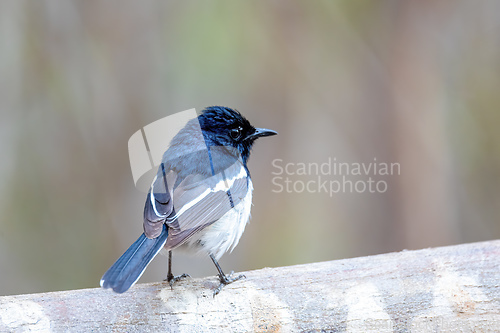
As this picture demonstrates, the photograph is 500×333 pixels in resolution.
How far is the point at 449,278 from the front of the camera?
2953 mm

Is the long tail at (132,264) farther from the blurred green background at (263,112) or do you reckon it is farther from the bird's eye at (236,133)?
the blurred green background at (263,112)

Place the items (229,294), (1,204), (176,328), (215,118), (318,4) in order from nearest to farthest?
(176,328) → (229,294) → (215,118) → (1,204) → (318,4)

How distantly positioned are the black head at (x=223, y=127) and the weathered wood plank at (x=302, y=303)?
1.15 meters

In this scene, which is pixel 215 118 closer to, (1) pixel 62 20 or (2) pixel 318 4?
(1) pixel 62 20

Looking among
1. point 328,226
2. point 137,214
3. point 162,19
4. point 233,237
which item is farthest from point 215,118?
point 328,226

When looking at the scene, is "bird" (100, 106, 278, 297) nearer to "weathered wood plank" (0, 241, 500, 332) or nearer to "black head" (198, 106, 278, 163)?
"black head" (198, 106, 278, 163)

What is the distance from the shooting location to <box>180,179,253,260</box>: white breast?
331cm

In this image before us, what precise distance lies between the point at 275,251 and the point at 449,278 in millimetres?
4055

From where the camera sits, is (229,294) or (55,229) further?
(55,229)

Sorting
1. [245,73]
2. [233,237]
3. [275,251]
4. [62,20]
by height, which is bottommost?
[275,251]

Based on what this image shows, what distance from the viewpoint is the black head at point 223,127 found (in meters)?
3.83

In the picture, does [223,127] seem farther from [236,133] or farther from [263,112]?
[263,112]

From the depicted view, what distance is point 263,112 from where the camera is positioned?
6934 mm

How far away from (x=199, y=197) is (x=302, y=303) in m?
0.93
